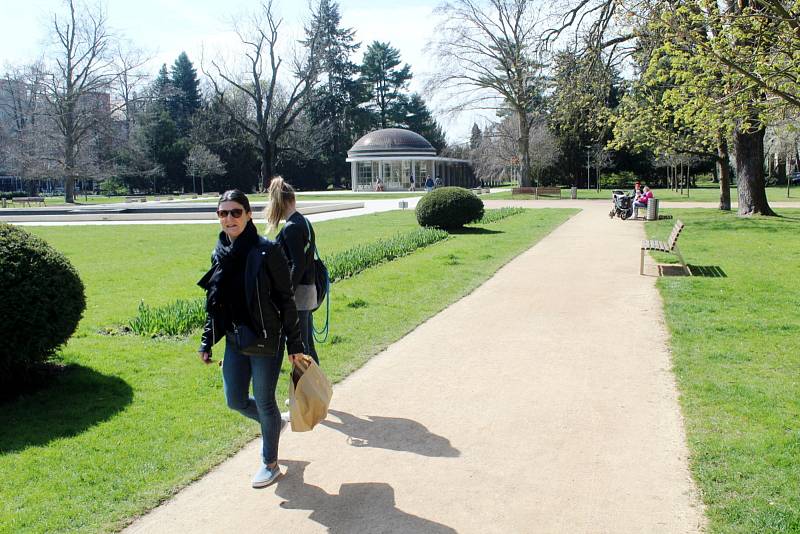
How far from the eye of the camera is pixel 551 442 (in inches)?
191

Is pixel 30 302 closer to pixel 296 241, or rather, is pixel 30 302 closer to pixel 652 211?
pixel 296 241

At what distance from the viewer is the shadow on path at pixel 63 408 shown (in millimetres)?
5145

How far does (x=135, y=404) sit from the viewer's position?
5859 mm

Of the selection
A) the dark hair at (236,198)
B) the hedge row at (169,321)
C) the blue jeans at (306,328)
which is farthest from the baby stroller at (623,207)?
the dark hair at (236,198)

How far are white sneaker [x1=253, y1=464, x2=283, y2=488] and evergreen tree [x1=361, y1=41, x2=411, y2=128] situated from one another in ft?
261

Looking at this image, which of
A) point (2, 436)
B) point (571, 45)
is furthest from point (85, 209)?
point (2, 436)

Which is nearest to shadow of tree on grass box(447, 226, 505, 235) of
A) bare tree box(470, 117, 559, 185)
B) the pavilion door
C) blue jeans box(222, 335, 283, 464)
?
blue jeans box(222, 335, 283, 464)

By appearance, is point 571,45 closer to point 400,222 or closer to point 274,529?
point 400,222

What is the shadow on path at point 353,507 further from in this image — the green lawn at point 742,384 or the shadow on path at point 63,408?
the shadow on path at point 63,408

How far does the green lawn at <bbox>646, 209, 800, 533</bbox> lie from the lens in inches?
155

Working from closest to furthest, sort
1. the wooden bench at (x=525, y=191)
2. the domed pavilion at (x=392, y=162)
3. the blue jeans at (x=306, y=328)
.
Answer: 1. the blue jeans at (x=306, y=328)
2. the wooden bench at (x=525, y=191)
3. the domed pavilion at (x=392, y=162)

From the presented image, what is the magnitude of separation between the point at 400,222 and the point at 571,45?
8.55 m

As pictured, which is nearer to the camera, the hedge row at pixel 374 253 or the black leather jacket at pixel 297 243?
the black leather jacket at pixel 297 243

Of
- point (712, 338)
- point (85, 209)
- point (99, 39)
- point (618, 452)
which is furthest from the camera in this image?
point (99, 39)
